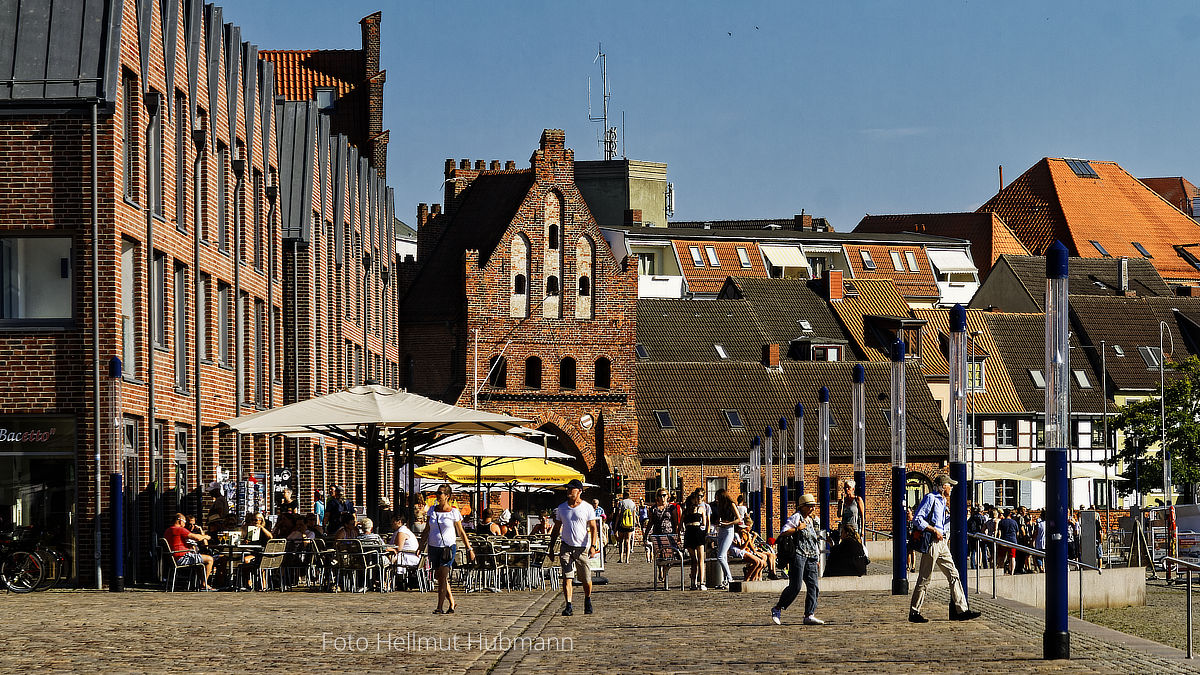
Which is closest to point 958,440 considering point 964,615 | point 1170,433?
point 964,615

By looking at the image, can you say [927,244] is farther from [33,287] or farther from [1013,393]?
[33,287]

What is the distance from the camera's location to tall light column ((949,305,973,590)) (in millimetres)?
20266

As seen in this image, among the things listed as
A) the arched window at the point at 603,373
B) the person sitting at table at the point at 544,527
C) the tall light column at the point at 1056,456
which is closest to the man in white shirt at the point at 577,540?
the tall light column at the point at 1056,456

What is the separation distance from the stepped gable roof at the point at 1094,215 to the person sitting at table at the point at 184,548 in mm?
86324

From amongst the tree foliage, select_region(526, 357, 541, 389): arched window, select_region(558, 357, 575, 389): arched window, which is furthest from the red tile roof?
select_region(526, 357, 541, 389): arched window

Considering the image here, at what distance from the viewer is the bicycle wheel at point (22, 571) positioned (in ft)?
77.7

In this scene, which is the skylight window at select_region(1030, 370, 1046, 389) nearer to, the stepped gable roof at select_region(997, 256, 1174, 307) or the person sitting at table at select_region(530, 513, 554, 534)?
the stepped gable roof at select_region(997, 256, 1174, 307)

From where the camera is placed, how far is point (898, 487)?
24.0m

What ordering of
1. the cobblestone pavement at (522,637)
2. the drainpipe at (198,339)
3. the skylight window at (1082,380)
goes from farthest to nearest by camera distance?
the skylight window at (1082,380) < the drainpipe at (198,339) < the cobblestone pavement at (522,637)

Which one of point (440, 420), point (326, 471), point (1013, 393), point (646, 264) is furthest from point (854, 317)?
point (440, 420)

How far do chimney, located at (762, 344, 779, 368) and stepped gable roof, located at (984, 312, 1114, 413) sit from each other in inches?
346

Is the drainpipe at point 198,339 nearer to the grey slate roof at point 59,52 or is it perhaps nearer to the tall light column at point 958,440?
the grey slate roof at point 59,52

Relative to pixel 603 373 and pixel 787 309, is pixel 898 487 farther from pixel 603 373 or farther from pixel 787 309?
pixel 787 309

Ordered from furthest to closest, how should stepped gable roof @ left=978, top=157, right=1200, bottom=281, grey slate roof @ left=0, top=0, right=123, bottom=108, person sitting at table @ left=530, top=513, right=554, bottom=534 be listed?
stepped gable roof @ left=978, top=157, right=1200, bottom=281 → person sitting at table @ left=530, top=513, right=554, bottom=534 → grey slate roof @ left=0, top=0, right=123, bottom=108
